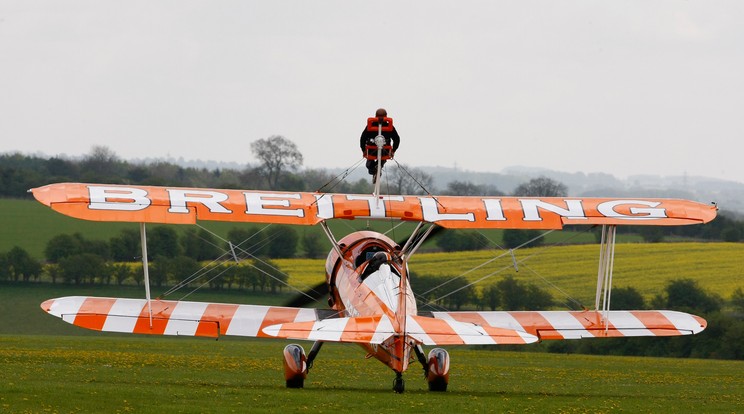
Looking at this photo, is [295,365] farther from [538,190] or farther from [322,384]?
[538,190]

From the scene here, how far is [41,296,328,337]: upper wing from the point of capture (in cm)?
1405

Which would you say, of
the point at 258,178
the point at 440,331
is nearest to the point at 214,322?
the point at 440,331

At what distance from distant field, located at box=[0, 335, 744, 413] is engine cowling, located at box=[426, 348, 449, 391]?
202mm

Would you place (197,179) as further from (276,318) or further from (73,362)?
(276,318)

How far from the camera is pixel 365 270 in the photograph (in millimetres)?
13797

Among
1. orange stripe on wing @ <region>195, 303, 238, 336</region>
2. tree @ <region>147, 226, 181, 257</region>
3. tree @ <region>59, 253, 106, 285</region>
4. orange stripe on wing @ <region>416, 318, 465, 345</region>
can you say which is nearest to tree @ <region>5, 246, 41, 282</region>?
tree @ <region>59, 253, 106, 285</region>

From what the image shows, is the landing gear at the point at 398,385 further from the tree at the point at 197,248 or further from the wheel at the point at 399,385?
the tree at the point at 197,248

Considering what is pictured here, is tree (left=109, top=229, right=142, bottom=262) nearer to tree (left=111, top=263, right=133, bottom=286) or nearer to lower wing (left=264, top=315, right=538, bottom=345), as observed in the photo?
tree (left=111, top=263, right=133, bottom=286)

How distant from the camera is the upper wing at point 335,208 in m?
13.2

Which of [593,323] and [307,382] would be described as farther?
[307,382]

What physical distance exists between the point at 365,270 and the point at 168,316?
247 centimetres

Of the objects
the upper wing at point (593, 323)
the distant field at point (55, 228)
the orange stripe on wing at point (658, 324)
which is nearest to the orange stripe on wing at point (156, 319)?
the upper wing at point (593, 323)

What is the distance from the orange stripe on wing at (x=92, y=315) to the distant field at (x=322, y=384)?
681 millimetres

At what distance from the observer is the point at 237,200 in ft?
46.1
